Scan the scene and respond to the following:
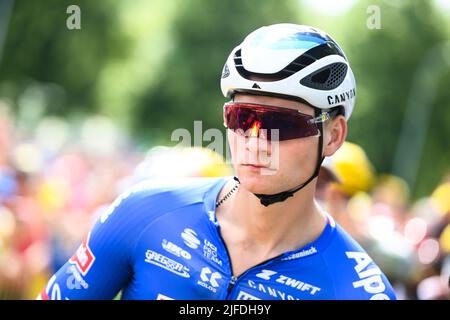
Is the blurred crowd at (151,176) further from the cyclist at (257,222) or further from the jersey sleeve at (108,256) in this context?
the jersey sleeve at (108,256)

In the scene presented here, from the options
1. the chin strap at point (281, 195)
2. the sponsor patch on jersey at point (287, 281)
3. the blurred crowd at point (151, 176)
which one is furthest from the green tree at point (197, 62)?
the sponsor patch on jersey at point (287, 281)

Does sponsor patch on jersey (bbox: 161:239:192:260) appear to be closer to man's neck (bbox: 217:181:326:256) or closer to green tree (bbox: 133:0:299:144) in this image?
man's neck (bbox: 217:181:326:256)

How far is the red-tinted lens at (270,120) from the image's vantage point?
3566mm

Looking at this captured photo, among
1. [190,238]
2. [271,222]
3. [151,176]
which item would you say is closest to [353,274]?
[271,222]

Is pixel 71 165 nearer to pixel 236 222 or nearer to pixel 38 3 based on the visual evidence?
pixel 236 222

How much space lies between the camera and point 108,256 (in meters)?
3.63

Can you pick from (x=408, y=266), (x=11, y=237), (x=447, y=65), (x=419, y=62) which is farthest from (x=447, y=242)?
(x=419, y=62)

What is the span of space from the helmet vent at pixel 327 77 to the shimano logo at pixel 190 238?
885 millimetres

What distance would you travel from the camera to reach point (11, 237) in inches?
341

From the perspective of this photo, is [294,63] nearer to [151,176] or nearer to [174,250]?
[174,250]

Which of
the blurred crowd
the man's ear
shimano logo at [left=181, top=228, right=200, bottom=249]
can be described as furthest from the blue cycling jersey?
the blurred crowd

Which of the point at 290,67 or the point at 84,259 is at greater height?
the point at 290,67

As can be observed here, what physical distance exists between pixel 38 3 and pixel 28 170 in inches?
1120

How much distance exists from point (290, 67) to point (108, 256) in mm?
1214
